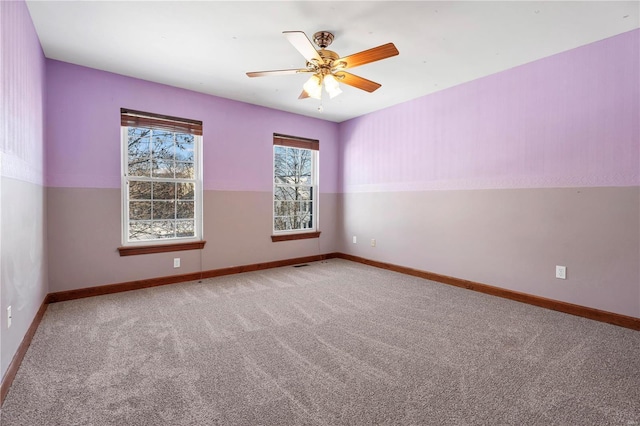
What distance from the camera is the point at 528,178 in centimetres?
348

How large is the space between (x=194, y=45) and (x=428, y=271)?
3.91 metres

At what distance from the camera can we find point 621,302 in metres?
2.88

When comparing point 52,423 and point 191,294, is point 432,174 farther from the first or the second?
point 52,423

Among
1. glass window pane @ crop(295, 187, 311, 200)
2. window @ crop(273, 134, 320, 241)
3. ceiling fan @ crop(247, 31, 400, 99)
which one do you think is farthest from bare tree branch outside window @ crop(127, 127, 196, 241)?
ceiling fan @ crop(247, 31, 400, 99)

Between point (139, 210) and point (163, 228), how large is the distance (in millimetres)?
363

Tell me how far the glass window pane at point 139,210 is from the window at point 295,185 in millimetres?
1868

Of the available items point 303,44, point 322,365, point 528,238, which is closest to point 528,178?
point 528,238

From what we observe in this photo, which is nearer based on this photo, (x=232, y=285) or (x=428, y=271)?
(x=232, y=285)

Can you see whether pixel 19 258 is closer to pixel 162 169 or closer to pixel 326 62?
pixel 162 169

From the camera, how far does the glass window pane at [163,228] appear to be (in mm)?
4109

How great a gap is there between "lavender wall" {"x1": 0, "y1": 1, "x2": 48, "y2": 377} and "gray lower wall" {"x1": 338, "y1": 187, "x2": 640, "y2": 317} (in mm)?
4217

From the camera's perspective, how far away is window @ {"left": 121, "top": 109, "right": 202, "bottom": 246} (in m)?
3.91

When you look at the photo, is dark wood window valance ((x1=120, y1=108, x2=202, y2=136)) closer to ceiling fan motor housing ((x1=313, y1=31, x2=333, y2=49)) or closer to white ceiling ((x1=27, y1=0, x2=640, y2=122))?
white ceiling ((x1=27, y1=0, x2=640, y2=122))

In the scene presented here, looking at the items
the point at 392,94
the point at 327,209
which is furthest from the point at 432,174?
the point at 327,209
